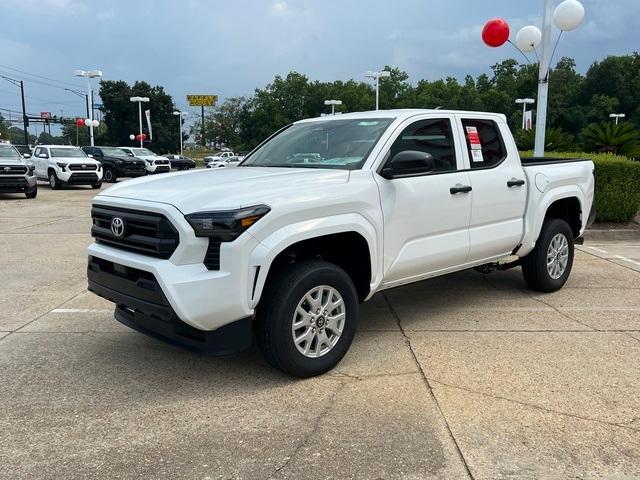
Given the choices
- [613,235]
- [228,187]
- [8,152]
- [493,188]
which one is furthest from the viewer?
[8,152]

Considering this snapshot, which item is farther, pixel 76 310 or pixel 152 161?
pixel 152 161

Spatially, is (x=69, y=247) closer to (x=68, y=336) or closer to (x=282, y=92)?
(x=68, y=336)

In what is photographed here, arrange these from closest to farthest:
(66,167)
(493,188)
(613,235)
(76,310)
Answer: (493,188)
(76,310)
(613,235)
(66,167)

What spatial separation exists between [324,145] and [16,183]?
15726 mm

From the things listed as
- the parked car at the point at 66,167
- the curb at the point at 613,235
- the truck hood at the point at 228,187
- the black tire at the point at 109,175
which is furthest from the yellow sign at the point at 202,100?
the truck hood at the point at 228,187

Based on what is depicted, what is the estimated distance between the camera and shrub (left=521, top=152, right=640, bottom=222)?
34.2ft

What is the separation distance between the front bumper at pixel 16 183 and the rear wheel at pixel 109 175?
33.3 ft

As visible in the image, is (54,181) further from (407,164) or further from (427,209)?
(407,164)

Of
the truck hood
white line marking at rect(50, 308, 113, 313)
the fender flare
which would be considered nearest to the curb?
the fender flare

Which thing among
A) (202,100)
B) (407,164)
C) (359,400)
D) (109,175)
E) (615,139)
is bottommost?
(359,400)

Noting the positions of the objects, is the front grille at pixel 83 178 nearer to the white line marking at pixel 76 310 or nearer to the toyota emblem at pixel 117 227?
the white line marking at pixel 76 310

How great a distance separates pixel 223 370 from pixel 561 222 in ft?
13.1

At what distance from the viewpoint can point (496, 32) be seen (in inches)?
469

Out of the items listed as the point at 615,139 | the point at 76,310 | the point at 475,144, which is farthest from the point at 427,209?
the point at 615,139
